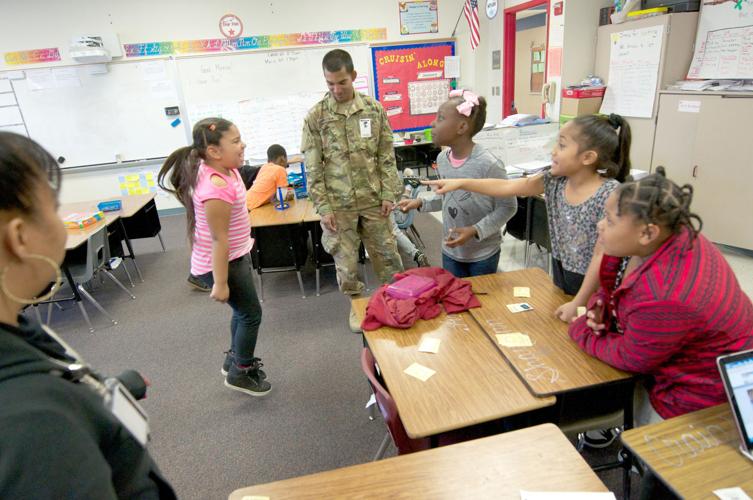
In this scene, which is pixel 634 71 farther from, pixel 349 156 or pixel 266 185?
pixel 266 185

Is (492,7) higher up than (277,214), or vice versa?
(492,7)

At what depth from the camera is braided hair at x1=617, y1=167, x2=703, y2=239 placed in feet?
3.98

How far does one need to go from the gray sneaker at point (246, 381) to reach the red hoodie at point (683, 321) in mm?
1878

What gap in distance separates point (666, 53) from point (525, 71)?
513 centimetres

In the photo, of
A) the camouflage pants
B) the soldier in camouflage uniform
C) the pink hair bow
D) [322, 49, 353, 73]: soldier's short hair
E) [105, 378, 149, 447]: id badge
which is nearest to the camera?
[105, 378, 149, 447]: id badge

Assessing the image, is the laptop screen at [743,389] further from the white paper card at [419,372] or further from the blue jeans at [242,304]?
the blue jeans at [242,304]

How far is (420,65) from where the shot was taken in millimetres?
6082

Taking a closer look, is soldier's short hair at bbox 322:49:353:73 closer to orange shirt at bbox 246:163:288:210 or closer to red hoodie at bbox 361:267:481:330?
red hoodie at bbox 361:267:481:330

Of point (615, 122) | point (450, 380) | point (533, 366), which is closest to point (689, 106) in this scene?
point (615, 122)

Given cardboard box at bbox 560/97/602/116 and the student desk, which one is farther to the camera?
cardboard box at bbox 560/97/602/116

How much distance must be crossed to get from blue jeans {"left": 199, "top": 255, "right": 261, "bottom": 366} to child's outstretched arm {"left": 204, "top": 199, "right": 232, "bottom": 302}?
101 mm

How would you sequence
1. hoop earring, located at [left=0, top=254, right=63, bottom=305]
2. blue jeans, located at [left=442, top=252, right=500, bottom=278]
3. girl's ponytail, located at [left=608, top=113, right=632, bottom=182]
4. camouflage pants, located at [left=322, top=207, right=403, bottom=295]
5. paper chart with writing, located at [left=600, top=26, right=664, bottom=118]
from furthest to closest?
paper chart with writing, located at [left=600, top=26, right=664, bottom=118], camouflage pants, located at [left=322, top=207, right=403, bottom=295], blue jeans, located at [left=442, top=252, right=500, bottom=278], girl's ponytail, located at [left=608, top=113, right=632, bottom=182], hoop earring, located at [left=0, top=254, right=63, bottom=305]

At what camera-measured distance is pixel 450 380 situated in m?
1.39

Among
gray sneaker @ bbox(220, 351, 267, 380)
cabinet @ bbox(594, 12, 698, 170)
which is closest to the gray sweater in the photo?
gray sneaker @ bbox(220, 351, 267, 380)
